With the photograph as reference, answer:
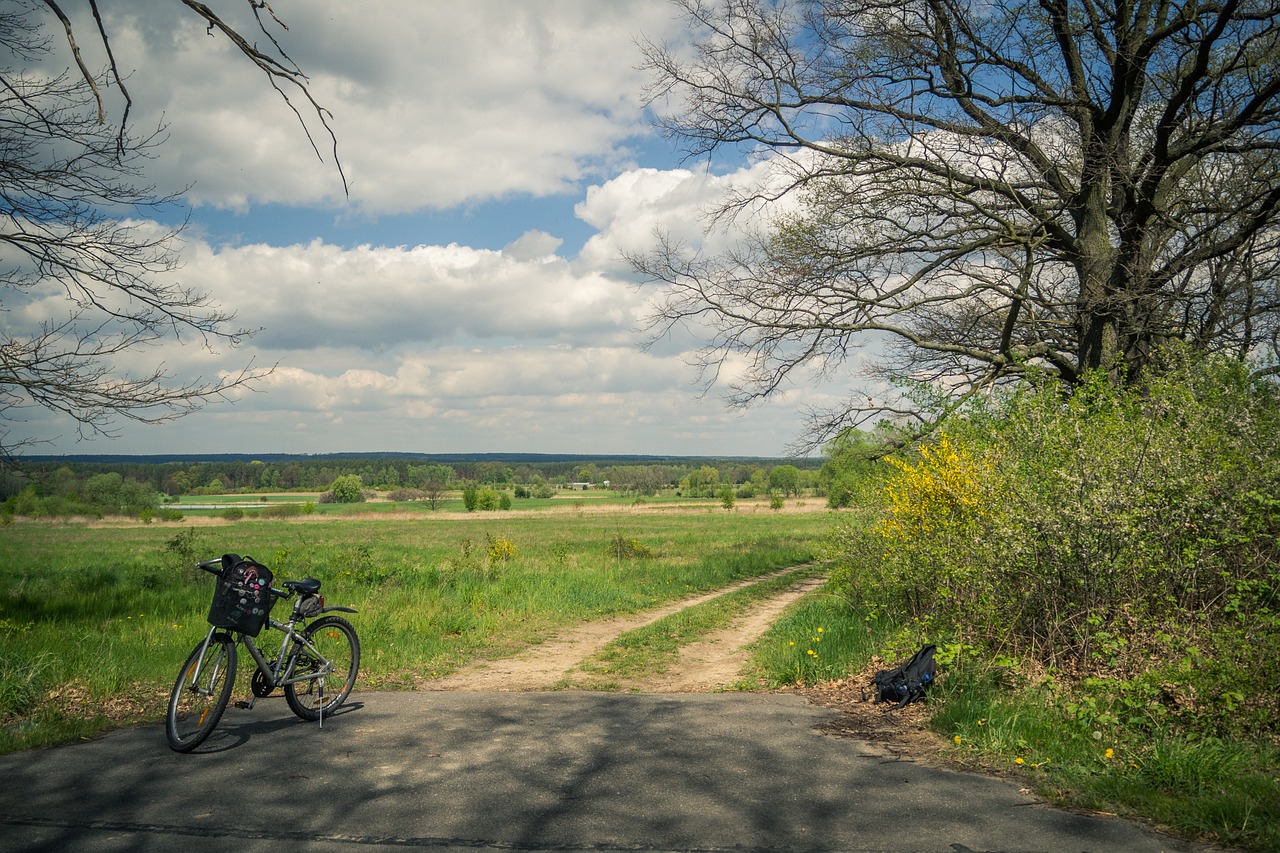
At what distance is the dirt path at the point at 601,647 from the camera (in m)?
9.58

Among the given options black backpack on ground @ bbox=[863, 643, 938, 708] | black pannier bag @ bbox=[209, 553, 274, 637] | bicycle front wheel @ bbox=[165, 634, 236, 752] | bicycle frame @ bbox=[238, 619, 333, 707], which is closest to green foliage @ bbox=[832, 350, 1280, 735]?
black backpack on ground @ bbox=[863, 643, 938, 708]

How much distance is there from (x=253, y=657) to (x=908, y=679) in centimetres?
569

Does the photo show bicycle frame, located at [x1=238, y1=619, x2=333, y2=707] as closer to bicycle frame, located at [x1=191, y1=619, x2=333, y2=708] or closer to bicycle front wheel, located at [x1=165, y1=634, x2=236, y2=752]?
bicycle frame, located at [x1=191, y1=619, x2=333, y2=708]

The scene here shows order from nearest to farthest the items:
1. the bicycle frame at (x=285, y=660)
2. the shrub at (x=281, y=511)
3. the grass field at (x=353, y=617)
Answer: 1. the bicycle frame at (x=285, y=660)
2. the grass field at (x=353, y=617)
3. the shrub at (x=281, y=511)

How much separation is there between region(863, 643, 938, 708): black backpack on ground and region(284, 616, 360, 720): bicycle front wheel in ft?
15.9

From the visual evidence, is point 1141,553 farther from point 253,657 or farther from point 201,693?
point 201,693

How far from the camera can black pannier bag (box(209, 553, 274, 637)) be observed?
634 centimetres

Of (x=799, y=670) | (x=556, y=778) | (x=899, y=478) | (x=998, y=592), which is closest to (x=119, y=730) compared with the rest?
(x=556, y=778)

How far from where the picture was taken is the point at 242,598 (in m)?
6.39

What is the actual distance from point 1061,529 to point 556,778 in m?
4.74

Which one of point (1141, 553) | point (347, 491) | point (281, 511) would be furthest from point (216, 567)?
point (347, 491)

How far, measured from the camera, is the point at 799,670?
9023mm

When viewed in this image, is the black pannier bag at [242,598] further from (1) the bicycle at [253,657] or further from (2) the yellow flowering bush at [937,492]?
(2) the yellow flowering bush at [937,492]

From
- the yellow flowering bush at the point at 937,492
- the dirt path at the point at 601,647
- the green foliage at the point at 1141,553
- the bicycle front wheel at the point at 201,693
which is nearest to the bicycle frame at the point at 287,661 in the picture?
the bicycle front wheel at the point at 201,693
